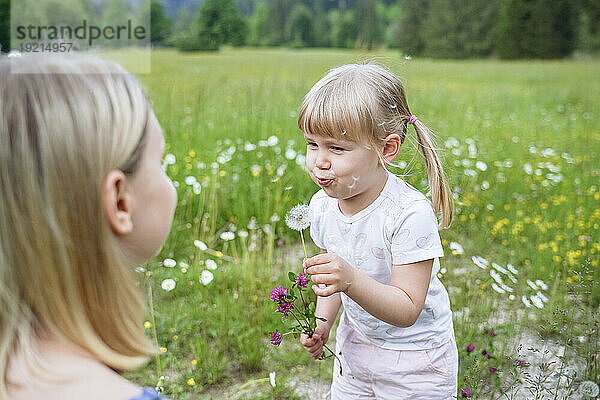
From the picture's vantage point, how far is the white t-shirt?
1513 millimetres

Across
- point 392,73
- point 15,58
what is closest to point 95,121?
point 15,58

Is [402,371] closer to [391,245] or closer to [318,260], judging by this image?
[391,245]

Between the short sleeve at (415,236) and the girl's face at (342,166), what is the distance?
12cm

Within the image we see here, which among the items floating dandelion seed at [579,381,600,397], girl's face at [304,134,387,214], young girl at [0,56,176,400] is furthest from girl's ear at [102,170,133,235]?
floating dandelion seed at [579,381,600,397]

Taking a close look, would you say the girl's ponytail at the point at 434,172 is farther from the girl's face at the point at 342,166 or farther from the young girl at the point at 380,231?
the girl's face at the point at 342,166

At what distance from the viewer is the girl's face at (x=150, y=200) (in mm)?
991

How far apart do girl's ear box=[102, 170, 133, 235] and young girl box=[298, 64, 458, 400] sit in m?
0.57

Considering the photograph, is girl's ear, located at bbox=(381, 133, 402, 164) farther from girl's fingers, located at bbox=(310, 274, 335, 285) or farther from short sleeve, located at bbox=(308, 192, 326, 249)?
girl's fingers, located at bbox=(310, 274, 335, 285)

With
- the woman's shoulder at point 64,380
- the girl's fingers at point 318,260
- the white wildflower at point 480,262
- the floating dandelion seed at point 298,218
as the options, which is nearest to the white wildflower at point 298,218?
the floating dandelion seed at point 298,218

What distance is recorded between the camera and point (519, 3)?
1709cm

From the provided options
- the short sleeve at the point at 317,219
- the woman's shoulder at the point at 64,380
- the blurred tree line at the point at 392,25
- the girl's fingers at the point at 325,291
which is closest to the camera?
the woman's shoulder at the point at 64,380

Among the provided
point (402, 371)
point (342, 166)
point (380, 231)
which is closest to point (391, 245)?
point (380, 231)

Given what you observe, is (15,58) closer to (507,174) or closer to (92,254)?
(92,254)

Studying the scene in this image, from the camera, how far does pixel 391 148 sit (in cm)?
159
